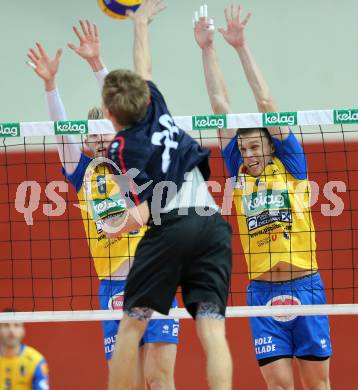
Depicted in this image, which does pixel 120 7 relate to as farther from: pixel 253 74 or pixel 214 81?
pixel 253 74

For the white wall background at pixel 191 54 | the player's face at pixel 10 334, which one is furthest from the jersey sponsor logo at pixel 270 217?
the white wall background at pixel 191 54

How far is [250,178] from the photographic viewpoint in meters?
6.27

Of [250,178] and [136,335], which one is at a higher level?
[250,178]

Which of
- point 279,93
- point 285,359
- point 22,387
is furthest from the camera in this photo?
point 279,93

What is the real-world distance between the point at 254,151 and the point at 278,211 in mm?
443

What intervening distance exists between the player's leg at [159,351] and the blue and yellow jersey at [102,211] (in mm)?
510

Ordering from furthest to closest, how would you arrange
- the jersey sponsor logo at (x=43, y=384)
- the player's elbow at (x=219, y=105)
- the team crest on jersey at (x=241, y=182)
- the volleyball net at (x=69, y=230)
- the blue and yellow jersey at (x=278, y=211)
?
the volleyball net at (x=69, y=230), the jersey sponsor logo at (x=43, y=384), the player's elbow at (x=219, y=105), the team crest on jersey at (x=241, y=182), the blue and yellow jersey at (x=278, y=211)

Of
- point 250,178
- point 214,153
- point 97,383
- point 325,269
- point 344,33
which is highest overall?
point 344,33

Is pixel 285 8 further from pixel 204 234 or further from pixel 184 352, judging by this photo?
pixel 204 234

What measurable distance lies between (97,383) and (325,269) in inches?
94.6

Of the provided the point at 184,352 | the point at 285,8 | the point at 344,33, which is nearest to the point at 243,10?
the point at 285,8

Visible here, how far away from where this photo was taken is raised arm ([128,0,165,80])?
5.12 m

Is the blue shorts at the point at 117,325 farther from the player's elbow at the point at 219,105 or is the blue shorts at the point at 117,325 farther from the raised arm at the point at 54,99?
the player's elbow at the point at 219,105

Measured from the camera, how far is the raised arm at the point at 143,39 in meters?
5.12
